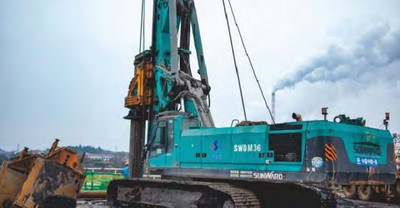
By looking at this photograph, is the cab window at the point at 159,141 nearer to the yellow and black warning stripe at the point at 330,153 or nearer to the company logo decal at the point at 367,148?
the yellow and black warning stripe at the point at 330,153

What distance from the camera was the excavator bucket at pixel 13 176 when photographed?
11656 mm

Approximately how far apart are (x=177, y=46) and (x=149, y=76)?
1.33 metres

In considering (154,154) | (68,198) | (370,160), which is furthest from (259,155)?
(68,198)

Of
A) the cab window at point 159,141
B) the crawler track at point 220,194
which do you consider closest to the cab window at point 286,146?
the crawler track at point 220,194

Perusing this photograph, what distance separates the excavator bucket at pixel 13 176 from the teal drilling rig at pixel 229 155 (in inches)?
106

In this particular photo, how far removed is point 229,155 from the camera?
11055 millimetres

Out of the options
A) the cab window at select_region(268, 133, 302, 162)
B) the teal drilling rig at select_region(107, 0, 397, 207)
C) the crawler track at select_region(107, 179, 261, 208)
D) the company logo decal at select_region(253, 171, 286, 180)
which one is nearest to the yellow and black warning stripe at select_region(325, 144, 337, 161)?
the teal drilling rig at select_region(107, 0, 397, 207)

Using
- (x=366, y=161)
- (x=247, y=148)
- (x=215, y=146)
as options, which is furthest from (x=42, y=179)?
(x=366, y=161)

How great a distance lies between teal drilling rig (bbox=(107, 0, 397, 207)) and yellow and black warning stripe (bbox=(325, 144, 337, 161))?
20 millimetres

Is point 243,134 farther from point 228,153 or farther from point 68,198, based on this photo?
point 68,198

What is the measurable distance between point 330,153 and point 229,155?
8.11 ft

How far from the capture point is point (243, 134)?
1086 cm

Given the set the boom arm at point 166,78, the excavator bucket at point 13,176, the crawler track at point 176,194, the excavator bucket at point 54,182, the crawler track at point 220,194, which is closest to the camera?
the crawler track at point 220,194

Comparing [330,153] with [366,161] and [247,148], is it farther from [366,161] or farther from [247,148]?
[247,148]
